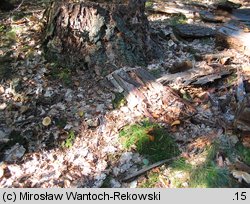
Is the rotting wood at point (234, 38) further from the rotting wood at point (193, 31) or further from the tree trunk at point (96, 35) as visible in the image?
the tree trunk at point (96, 35)

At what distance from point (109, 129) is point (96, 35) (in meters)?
1.71

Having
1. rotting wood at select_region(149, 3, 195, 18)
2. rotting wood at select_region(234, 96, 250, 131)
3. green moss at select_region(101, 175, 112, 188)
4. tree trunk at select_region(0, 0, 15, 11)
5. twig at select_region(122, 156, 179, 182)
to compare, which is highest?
tree trunk at select_region(0, 0, 15, 11)

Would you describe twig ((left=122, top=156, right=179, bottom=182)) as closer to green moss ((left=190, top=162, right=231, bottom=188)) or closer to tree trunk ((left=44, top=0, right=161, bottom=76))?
green moss ((left=190, top=162, right=231, bottom=188))

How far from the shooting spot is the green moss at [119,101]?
5031mm

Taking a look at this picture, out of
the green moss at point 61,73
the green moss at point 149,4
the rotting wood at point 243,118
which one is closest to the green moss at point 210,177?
the rotting wood at point 243,118

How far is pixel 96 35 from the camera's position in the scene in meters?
5.54

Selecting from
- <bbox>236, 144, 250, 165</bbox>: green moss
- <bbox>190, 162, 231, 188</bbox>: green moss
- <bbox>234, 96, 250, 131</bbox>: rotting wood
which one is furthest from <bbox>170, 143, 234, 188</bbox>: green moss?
<bbox>234, 96, 250, 131</bbox>: rotting wood

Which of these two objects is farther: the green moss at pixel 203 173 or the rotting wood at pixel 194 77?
the rotting wood at pixel 194 77

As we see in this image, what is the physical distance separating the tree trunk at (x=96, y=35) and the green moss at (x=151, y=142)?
4.67 feet

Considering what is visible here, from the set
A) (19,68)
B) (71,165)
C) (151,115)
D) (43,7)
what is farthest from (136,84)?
(43,7)

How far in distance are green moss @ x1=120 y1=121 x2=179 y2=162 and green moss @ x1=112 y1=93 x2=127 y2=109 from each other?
597 millimetres

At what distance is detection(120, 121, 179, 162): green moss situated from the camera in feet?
14.0

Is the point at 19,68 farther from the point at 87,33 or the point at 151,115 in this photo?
the point at 151,115

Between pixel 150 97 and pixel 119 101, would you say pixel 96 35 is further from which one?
pixel 150 97
